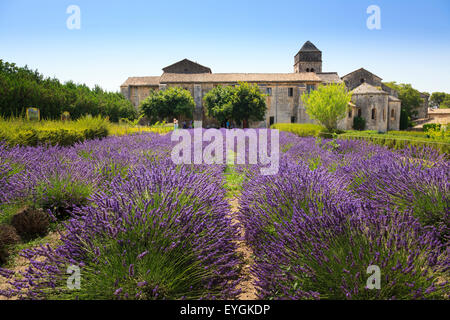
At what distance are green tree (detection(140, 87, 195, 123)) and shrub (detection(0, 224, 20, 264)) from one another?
1054 inches

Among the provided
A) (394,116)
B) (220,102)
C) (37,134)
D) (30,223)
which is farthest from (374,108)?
(30,223)

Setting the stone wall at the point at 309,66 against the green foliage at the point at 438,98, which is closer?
the stone wall at the point at 309,66

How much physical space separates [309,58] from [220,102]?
20.0m

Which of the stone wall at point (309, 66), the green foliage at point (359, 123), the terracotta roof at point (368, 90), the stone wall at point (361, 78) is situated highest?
the stone wall at point (309, 66)

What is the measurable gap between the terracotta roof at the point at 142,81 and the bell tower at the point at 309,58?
2193cm

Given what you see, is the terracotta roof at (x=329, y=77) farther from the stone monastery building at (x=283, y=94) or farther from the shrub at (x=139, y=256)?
the shrub at (x=139, y=256)

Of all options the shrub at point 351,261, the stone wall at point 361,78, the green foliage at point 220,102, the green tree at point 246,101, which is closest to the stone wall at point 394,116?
the stone wall at point 361,78

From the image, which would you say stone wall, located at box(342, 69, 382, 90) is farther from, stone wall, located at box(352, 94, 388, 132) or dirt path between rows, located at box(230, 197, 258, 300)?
dirt path between rows, located at box(230, 197, 258, 300)

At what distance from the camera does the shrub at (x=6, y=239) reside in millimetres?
2148

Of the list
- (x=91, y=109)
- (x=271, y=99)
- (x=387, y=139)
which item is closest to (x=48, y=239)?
(x=387, y=139)

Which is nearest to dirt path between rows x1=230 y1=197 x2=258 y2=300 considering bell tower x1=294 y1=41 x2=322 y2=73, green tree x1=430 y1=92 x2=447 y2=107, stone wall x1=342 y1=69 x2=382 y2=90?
stone wall x1=342 y1=69 x2=382 y2=90

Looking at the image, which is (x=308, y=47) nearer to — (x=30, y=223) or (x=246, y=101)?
(x=246, y=101)

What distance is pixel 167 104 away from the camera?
93.0 feet
